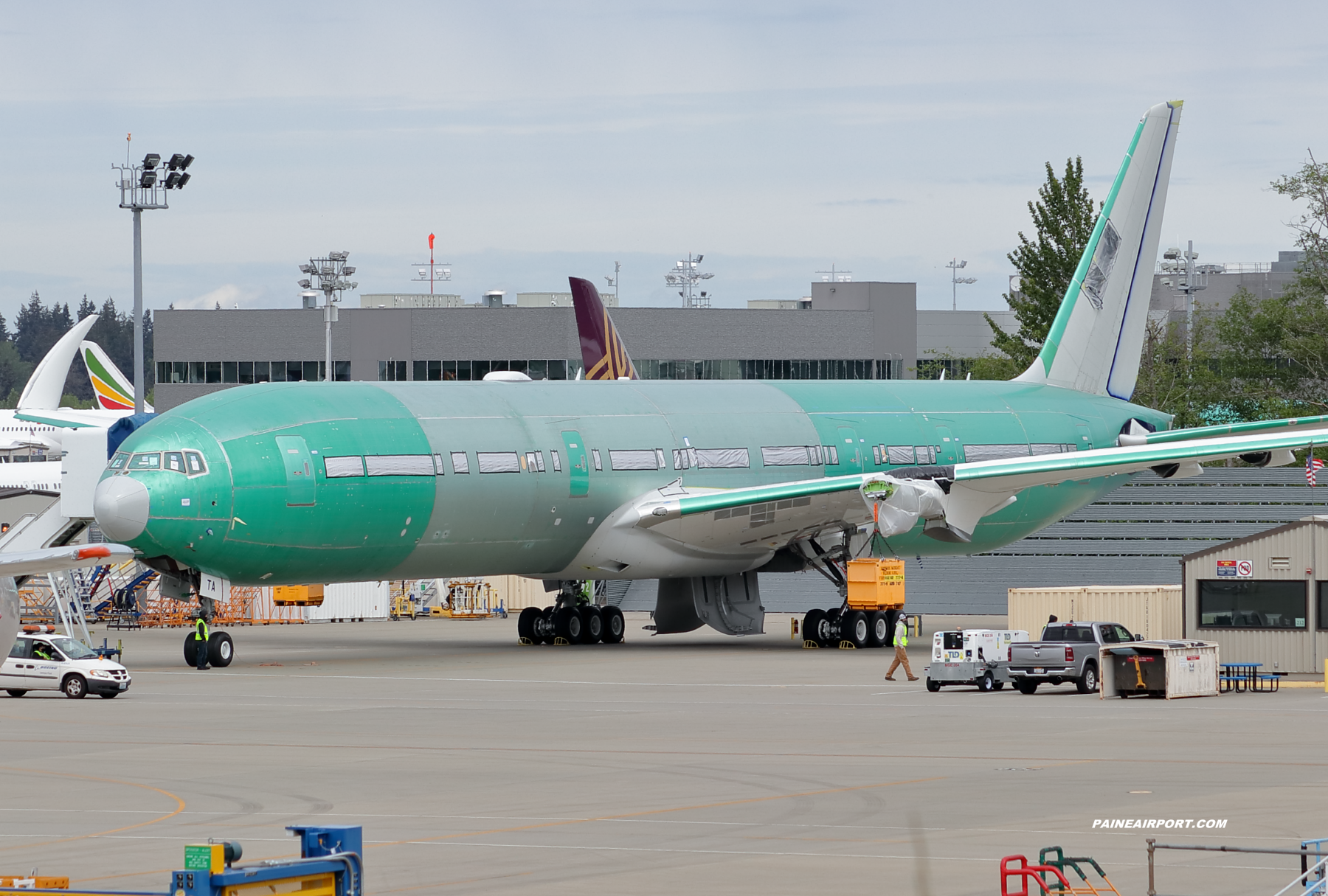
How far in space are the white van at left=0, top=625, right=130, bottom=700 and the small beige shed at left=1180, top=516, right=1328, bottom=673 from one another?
768 inches

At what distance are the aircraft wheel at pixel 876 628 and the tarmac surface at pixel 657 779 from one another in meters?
9.05

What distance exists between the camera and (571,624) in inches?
1789

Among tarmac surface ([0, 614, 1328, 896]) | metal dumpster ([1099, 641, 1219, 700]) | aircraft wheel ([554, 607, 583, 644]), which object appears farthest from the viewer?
aircraft wheel ([554, 607, 583, 644])

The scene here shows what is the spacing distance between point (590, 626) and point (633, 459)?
5.26m

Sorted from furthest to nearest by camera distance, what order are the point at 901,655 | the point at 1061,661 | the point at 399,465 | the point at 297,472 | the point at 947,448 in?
the point at 947,448, the point at 399,465, the point at 297,472, the point at 901,655, the point at 1061,661

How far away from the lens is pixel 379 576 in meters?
39.0

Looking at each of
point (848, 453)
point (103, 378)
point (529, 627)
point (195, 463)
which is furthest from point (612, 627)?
point (103, 378)

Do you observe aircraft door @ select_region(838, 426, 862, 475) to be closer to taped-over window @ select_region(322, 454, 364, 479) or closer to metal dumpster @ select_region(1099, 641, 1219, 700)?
taped-over window @ select_region(322, 454, 364, 479)

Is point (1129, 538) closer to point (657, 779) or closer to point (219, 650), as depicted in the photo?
point (219, 650)

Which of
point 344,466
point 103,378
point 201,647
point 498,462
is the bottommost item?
point 201,647

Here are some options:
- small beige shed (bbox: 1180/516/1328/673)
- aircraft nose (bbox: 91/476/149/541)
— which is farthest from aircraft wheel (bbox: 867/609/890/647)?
aircraft nose (bbox: 91/476/149/541)

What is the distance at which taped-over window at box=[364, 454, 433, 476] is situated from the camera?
37.2m

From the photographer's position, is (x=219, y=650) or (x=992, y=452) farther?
(x=992, y=452)

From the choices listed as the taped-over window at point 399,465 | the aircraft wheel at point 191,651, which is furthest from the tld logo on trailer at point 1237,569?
the aircraft wheel at point 191,651
